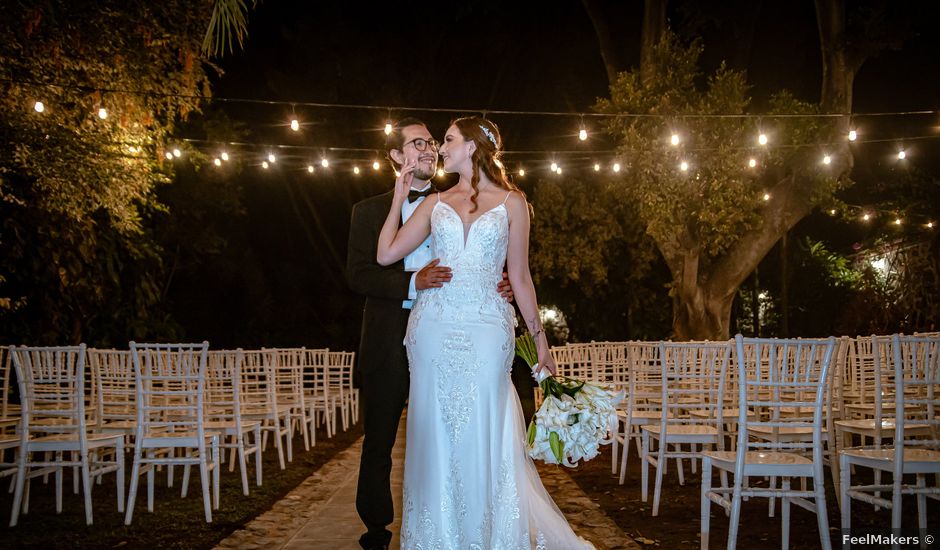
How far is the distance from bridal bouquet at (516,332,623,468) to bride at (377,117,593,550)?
156 millimetres

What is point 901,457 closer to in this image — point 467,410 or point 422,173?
point 467,410

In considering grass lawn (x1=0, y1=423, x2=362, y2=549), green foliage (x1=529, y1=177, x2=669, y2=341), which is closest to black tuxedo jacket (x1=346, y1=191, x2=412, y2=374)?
grass lawn (x1=0, y1=423, x2=362, y2=549)

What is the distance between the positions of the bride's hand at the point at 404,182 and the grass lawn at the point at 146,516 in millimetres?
2233

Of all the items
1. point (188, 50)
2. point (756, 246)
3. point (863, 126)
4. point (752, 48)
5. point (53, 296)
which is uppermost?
point (752, 48)

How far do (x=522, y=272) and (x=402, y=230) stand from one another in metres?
0.56

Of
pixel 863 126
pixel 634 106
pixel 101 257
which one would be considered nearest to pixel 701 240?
pixel 634 106

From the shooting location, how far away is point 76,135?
880 centimetres

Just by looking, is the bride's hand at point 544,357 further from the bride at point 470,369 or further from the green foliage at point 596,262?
the green foliage at point 596,262

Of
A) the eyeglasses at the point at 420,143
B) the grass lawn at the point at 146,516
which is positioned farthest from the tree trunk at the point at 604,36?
the eyeglasses at the point at 420,143

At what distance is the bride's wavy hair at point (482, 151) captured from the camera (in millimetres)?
3359

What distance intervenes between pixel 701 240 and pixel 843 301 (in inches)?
282

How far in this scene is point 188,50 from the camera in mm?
Answer: 9523

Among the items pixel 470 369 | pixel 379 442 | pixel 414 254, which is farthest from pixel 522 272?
pixel 379 442

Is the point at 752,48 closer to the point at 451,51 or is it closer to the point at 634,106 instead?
the point at 634,106
